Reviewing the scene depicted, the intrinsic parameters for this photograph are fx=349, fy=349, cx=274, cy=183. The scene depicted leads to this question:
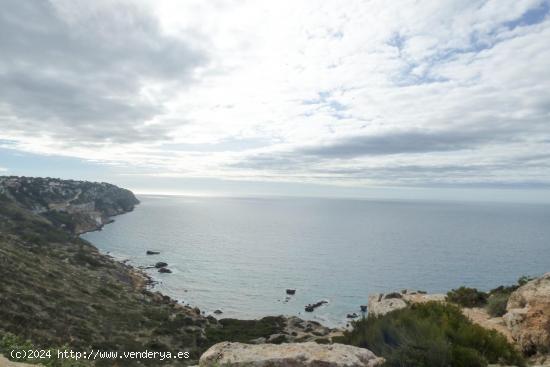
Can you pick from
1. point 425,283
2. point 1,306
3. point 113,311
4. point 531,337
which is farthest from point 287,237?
point 531,337

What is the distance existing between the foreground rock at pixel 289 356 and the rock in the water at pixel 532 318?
7426 mm

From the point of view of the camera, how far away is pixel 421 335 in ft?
34.2

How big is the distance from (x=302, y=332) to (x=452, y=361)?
38.5 meters

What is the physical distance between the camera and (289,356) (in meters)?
8.84

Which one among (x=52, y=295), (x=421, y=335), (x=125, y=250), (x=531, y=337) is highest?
(x=421, y=335)

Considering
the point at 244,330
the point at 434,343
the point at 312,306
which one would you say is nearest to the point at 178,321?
the point at 244,330

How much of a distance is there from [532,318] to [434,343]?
7.50 metres

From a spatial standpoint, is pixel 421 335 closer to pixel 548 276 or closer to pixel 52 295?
pixel 548 276

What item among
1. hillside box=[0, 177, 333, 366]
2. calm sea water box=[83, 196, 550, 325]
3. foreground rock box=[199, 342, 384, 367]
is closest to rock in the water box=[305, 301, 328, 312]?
calm sea water box=[83, 196, 550, 325]

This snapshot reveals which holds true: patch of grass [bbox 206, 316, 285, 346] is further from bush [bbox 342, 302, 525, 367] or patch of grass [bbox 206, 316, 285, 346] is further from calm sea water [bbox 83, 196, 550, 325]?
bush [bbox 342, 302, 525, 367]

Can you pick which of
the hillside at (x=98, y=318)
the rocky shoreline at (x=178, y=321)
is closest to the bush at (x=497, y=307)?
the rocky shoreline at (x=178, y=321)

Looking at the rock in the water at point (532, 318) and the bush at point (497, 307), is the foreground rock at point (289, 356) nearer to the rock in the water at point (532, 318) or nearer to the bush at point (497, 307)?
the rock in the water at point (532, 318)

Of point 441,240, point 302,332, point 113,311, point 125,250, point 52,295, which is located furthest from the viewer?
point 441,240

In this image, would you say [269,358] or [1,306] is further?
[1,306]
